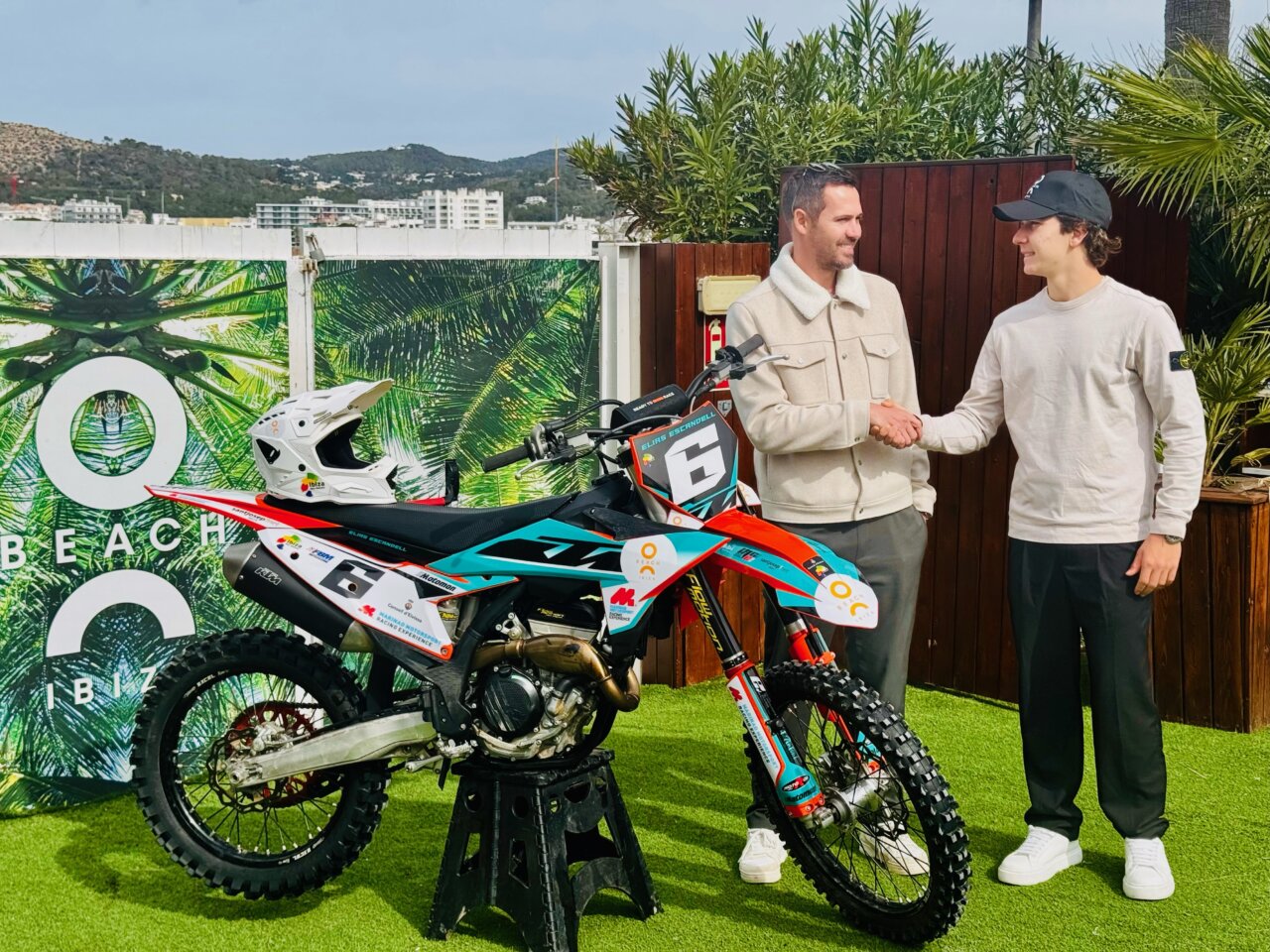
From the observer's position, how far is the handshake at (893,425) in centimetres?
390

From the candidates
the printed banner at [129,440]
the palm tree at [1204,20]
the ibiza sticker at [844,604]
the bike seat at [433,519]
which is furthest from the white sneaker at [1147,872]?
the palm tree at [1204,20]

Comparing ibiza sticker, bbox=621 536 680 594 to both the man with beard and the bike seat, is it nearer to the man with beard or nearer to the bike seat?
the bike seat

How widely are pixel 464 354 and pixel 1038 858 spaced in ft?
8.59

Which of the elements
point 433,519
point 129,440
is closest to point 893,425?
point 433,519

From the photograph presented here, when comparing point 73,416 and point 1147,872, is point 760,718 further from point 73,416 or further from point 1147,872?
point 73,416

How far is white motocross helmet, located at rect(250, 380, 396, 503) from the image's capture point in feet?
12.5

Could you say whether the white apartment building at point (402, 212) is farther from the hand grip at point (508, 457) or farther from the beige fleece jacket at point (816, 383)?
A: the hand grip at point (508, 457)

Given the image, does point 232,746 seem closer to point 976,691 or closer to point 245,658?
point 245,658

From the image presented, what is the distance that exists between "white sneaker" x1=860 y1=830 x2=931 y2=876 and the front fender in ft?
2.26

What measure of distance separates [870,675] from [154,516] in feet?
7.57

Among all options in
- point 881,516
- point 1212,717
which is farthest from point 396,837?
point 1212,717

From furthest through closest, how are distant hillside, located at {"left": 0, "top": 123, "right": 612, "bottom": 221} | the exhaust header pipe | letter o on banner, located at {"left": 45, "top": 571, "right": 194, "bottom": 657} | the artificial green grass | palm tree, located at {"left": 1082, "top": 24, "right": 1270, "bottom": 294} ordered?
distant hillside, located at {"left": 0, "top": 123, "right": 612, "bottom": 221}, palm tree, located at {"left": 1082, "top": 24, "right": 1270, "bottom": 294}, letter o on banner, located at {"left": 45, "top": 571, "right": 194, "bottom": 657}, the artificial green grass, the exhaust header pipe

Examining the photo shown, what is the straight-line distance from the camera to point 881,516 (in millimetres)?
4125

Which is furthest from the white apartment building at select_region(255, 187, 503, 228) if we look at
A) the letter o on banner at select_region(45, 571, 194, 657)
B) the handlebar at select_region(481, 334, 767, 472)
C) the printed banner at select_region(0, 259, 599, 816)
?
the handlebar at select_region(481, 334, 767, 472)
